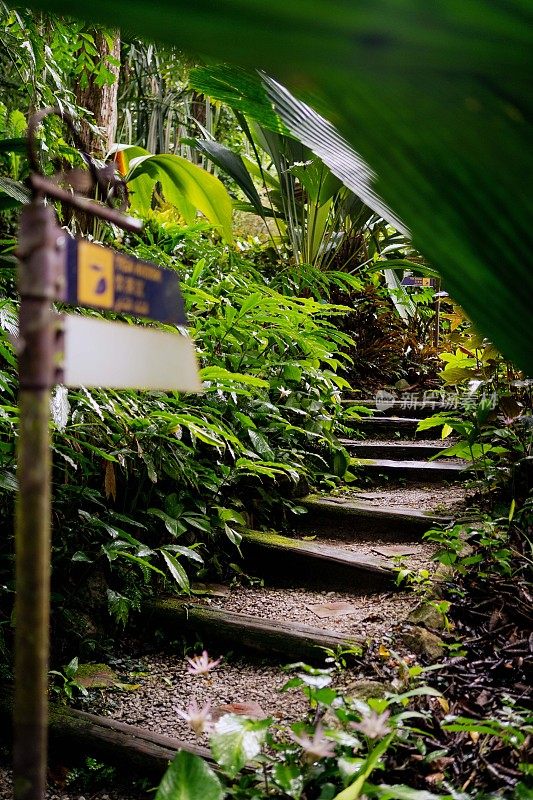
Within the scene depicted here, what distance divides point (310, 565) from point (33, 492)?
186 cm

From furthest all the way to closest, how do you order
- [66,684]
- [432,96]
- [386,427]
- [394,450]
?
[386,427]
[394,450]
[66,684]
[432,96]

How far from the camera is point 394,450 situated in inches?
129

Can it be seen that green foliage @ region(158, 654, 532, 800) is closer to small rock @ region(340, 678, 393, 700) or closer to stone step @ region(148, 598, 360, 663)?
small rock @ region(340, 678, 393, 700)

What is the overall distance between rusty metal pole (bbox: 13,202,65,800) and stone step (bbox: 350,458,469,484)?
261cm

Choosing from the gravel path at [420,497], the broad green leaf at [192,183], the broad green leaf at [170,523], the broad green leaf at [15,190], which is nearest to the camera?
the broad green leaf at [15,190]

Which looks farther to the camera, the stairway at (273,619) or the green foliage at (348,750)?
the stairway at (273,619)

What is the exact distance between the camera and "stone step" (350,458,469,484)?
291 centimetres

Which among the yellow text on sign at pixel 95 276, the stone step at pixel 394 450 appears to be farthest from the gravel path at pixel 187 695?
the stone step at pixel 394 450

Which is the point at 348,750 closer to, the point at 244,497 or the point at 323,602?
the point at 323,602

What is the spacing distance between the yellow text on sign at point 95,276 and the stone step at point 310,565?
5.43 ft

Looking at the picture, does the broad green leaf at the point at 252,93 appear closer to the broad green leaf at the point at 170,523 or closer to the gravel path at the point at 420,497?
the broad green leaf at the point at 170,523

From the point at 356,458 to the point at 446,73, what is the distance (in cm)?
301

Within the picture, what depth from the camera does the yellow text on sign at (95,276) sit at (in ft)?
1.46

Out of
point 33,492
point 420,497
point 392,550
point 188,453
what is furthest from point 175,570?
point 33,492
